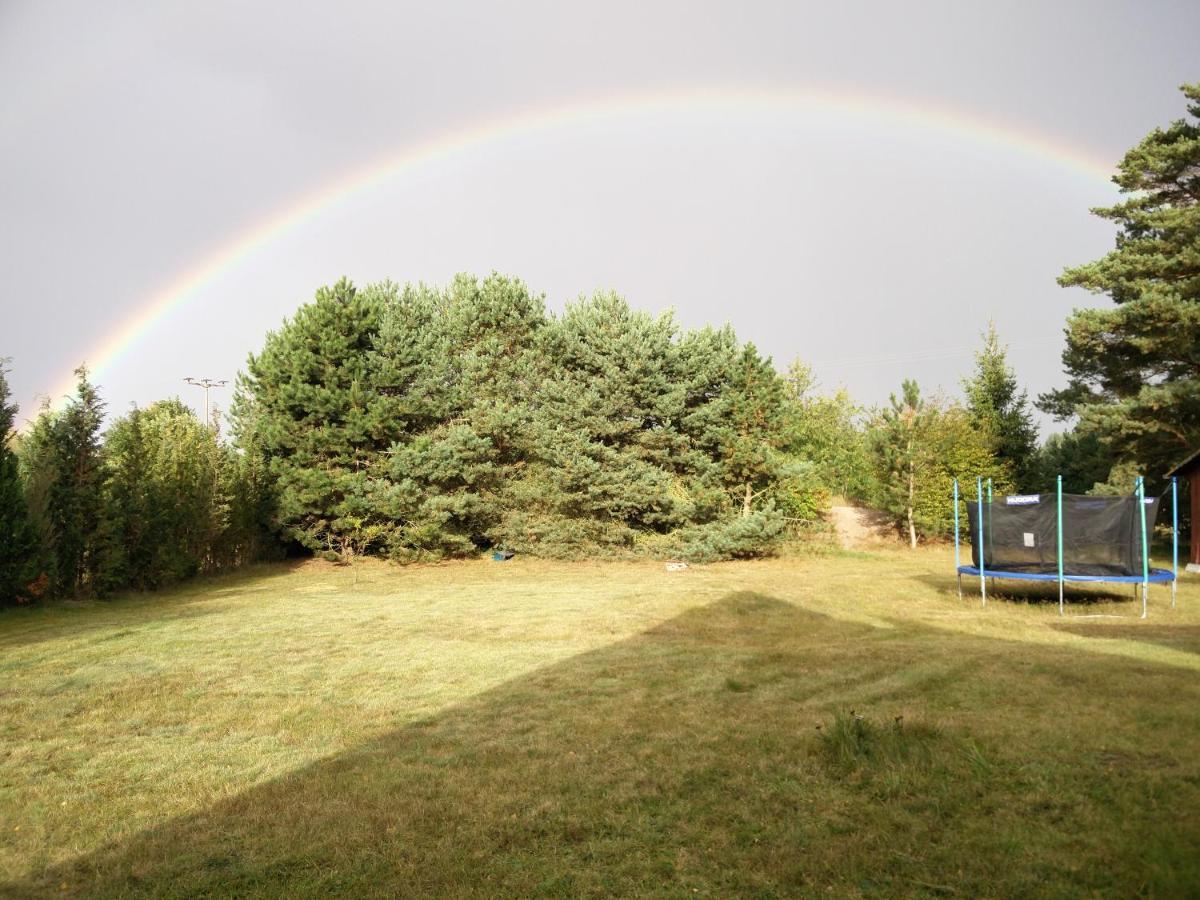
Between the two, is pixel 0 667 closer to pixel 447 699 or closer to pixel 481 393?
pixel 447 699

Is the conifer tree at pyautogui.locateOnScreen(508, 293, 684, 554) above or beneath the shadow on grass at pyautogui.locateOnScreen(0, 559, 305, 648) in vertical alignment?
above

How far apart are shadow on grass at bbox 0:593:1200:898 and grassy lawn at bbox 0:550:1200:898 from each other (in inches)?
0.9

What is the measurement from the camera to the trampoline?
1250cm

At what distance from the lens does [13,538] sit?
13.9 metres

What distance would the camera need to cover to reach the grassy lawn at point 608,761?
3.82 metres

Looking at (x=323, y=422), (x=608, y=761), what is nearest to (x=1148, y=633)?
(x=608, y=761)

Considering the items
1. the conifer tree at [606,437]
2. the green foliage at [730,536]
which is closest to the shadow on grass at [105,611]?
the conifer tree at [606,437]

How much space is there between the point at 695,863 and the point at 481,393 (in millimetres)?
22035

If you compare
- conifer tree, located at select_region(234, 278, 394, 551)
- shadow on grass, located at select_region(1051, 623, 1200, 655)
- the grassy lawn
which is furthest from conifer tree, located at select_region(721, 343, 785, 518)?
shadow on grass, located at select_region(1051, 623, 1200, 655)

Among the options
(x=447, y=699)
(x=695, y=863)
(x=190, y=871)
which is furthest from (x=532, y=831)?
(x=447, y=699)

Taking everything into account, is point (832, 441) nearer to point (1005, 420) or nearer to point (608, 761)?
point (1005, 420)

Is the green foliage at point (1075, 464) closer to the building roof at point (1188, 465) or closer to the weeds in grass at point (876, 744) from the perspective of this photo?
the building roof at point (1188, 465)

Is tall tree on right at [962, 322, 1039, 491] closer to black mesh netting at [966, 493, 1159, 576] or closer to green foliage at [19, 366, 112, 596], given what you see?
black mesh netting at [966, 493, 1159, 576]

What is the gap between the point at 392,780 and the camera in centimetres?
520
